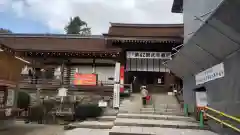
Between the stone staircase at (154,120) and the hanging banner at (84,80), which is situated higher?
the hanging banner at (84,80)

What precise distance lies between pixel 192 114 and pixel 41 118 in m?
9.37

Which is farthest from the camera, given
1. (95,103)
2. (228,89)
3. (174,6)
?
(174,6)

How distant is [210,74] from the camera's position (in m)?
7.50

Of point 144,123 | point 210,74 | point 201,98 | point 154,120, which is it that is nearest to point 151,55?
point 154,120

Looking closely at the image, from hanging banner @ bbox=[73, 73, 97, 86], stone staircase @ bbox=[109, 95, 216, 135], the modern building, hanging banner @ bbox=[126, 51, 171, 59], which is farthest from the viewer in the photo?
hanging banner @ bbox=[126, 51, 171, 59]

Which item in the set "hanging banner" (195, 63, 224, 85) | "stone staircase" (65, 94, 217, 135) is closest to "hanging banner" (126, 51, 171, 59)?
"stone staircase" (65, 94, 217, 135)

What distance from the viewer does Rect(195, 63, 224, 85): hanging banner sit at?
665cm

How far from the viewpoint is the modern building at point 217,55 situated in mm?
4922

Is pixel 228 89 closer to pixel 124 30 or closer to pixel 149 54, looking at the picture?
pixel 149 54

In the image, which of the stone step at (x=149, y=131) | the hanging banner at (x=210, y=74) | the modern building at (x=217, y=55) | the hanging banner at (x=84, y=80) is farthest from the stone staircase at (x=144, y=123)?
the hanging banner at (x=84, y=80)

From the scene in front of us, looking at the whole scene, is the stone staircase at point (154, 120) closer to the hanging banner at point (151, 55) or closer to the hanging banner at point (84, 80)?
the hanging banner at point (84, 80)

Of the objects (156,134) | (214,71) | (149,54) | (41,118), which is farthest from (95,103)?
(214,71)

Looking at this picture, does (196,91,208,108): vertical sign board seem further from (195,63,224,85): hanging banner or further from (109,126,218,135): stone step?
(109,126,218,135): stone step

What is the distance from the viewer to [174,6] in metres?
16.0
